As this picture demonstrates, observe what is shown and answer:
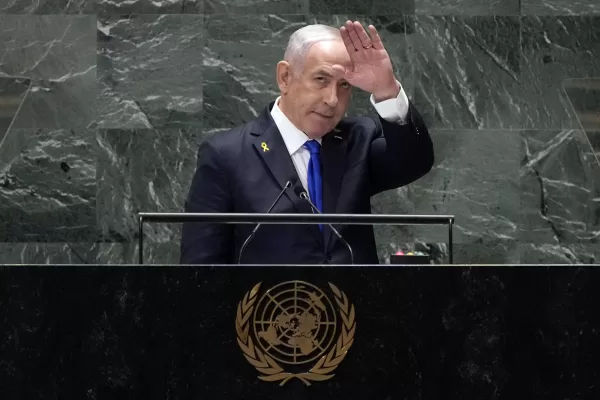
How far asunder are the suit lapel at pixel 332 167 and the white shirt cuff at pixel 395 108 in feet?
0.92

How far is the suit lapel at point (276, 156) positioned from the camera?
148 inches

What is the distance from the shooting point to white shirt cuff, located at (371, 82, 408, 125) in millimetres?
3658

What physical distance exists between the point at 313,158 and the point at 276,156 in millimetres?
137

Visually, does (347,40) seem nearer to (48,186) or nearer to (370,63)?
(370,63)

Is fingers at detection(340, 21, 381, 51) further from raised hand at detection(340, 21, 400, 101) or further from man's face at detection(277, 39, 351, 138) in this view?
man's face at detection(277, 39, 351, 138)

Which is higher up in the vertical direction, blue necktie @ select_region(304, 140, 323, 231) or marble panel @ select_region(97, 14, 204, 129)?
blue necktie @ select_region(304, 140, 323, 231)

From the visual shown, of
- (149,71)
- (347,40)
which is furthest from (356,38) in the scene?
(149,71)

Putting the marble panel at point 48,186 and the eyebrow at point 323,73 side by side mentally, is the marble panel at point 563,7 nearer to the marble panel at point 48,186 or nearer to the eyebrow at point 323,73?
the eyebrow at point 323,73

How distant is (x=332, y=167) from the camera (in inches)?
152
